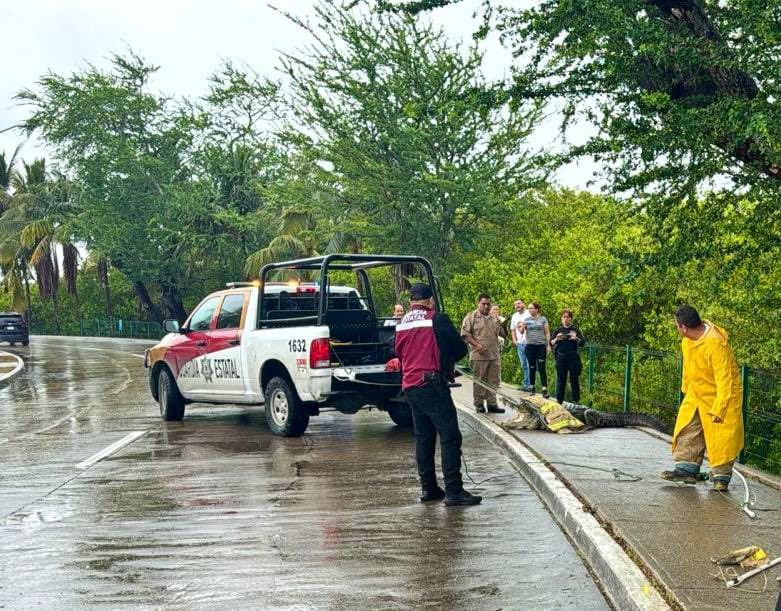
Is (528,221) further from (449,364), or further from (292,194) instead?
(449,364)

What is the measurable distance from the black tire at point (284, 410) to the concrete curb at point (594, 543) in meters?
3.02

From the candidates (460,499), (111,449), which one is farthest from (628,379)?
(460,499)

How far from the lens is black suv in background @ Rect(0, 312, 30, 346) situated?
56.4 meters

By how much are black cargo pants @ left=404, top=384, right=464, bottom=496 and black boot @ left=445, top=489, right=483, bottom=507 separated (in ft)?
0.10

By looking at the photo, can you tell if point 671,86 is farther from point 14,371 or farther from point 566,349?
point 14,371

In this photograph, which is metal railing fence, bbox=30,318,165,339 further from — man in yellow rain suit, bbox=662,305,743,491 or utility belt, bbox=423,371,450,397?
man in yellow rain suit, bbox=662,305,743,491

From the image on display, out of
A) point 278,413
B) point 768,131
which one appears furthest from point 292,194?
point 768,131

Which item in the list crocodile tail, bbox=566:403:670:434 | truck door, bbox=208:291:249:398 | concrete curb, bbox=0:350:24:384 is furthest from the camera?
concrete curb, bbox=0:350:24:384

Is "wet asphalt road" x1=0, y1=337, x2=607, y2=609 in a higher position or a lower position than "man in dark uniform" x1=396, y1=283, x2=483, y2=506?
lower

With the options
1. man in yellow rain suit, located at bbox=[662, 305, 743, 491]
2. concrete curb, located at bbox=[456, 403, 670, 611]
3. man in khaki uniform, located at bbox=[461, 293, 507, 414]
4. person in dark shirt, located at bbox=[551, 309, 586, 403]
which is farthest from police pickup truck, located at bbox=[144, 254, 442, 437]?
man in yellow rain suit, located at bbox=[662, 305, 743, 491]

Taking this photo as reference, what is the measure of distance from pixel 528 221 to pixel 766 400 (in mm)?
23239

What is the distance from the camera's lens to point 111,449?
13031mm

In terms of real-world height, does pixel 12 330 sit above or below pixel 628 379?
above

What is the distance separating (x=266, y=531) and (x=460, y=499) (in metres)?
1.81
